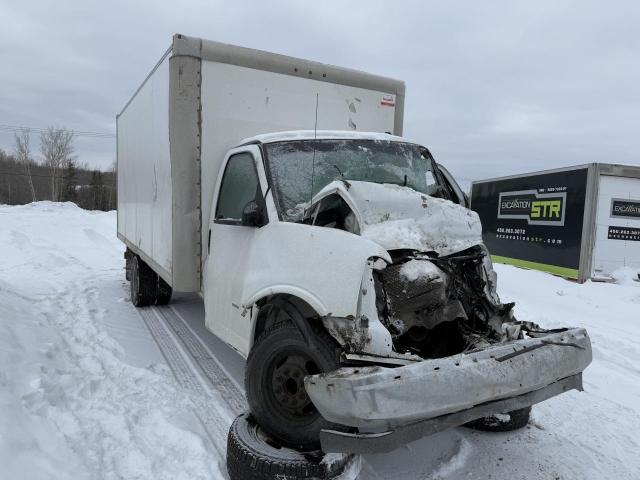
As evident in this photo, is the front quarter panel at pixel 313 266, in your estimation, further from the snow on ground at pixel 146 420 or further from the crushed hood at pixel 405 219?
the snow on ground at pixel 146 420

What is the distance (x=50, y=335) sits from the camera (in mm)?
5523

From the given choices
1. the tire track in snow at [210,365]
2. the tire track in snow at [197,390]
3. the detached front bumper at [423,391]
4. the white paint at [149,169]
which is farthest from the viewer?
the white paint at [149,169]

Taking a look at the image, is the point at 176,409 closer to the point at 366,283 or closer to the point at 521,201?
the point at 366,283

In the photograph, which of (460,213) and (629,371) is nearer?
(460,213)

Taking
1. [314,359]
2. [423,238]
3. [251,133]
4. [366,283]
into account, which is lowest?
[314,359]

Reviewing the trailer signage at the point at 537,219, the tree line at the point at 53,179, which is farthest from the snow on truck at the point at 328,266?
the tree line at the point at 53,179

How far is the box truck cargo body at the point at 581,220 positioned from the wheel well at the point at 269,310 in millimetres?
10643

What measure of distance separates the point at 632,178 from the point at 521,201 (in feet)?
9.18

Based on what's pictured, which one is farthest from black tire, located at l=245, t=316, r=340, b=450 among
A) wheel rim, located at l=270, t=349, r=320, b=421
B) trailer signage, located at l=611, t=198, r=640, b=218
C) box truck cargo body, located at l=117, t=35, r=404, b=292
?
trailer signage, located at l=611, t=198, r=640, b=218

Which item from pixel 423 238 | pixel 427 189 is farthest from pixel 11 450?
pixel 427 189

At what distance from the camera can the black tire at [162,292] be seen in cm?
778

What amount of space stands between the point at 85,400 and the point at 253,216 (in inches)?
85.6

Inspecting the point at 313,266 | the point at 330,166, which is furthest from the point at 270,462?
the point at 330,166

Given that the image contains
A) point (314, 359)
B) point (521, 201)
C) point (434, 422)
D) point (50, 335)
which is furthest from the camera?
point (521, 201)
